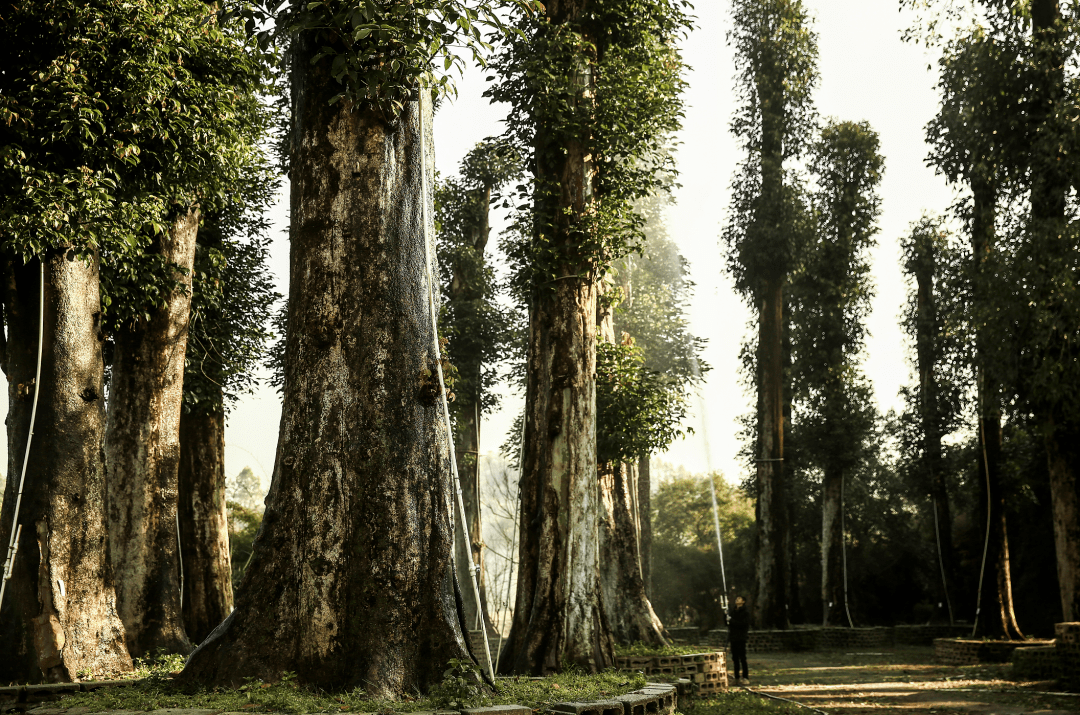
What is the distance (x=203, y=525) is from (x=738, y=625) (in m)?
8.96

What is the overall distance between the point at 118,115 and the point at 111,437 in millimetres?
4555

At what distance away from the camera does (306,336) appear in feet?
15.9

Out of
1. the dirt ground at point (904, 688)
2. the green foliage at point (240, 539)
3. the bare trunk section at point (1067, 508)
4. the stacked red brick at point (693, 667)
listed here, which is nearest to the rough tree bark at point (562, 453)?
the stacked red brick at point (693, 667)

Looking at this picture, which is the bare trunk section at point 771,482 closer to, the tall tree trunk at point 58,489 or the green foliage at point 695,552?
the green foliage at point 695,552

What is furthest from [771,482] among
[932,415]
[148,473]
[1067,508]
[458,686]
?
[458,686]

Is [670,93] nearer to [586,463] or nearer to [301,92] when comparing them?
[586,463]

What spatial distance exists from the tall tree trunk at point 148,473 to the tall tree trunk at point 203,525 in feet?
5.73

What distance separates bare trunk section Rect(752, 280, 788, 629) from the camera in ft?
76.0

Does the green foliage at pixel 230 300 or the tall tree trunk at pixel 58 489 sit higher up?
the green foliage at pixel 230 300

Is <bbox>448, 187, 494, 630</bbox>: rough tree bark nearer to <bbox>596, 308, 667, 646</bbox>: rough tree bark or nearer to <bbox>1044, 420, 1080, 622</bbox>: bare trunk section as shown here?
<bbox>596, 308, 667, 646</bbox>: rough tree bark

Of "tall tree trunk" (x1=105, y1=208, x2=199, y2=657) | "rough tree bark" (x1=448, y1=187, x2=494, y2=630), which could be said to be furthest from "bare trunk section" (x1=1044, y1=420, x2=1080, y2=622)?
"tall tree trunk" (x1=105, y1=208, x2=199, y2=657)

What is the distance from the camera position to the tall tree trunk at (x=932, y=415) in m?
25.2

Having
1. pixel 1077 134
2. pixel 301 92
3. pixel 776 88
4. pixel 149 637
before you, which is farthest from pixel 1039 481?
pixel 301 92

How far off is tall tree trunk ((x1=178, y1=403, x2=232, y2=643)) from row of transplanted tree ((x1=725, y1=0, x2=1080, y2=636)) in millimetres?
13656
